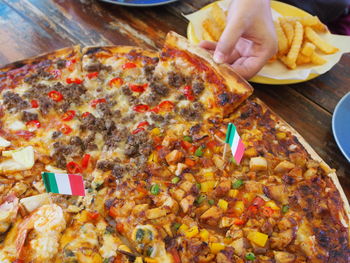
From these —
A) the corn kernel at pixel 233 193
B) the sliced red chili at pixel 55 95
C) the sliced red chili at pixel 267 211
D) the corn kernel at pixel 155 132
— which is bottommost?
the sliced red chili at pixel 267 211

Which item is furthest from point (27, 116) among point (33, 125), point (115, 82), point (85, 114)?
point (115, 82)

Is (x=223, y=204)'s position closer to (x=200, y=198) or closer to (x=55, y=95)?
(x=200, y=198)

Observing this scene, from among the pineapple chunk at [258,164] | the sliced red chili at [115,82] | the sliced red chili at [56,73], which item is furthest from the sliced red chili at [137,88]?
the pineapple chunk at [258,164]

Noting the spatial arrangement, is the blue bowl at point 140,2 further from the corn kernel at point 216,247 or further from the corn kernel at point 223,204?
the corn kernel at point 216,247

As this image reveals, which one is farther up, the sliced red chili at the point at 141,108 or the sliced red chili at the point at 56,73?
the sliced red chili at the point at 56,73

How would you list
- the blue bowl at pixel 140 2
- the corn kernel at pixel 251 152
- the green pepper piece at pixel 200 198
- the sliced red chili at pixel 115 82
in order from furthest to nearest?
the blue bowl at pixel 140 2, the sliced red chili at pixel 115 82, the corn kernel at pixel 251 152, the green pepper piece at pixel 200 198

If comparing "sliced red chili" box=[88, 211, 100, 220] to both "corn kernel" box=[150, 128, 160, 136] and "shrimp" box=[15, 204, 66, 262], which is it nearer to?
"shrimp" box=[15, 204, 66, 262]
